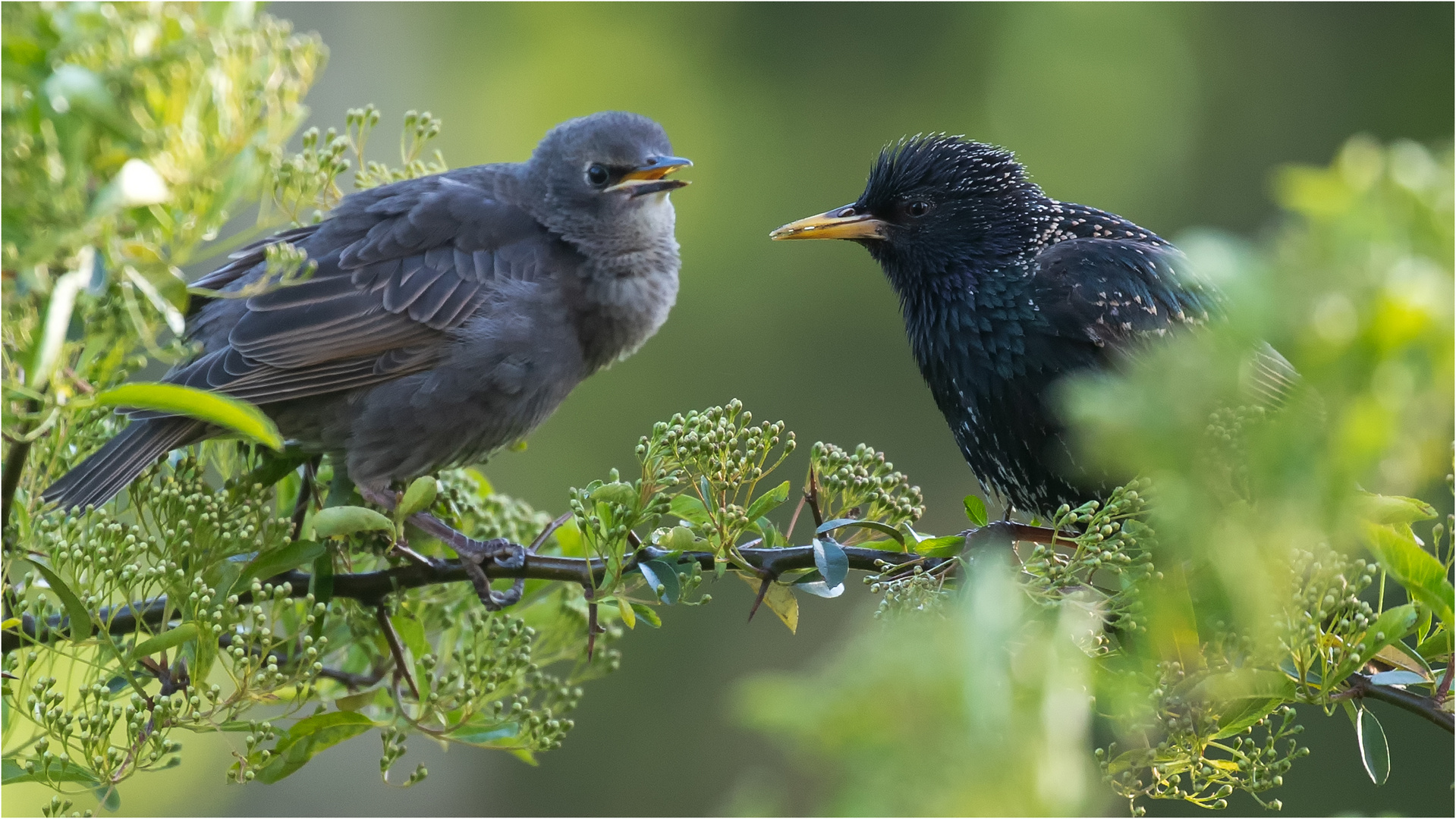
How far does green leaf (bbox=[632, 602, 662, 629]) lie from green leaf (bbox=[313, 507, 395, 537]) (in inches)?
16.5

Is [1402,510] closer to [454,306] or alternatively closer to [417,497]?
[417,497]

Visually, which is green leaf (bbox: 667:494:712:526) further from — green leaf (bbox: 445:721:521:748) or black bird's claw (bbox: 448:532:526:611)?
green leaf (bbox: 445:721:521:748)

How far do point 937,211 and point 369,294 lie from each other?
1.38m

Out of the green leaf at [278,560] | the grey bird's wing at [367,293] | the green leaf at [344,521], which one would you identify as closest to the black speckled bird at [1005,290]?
the grey bird's wing at [367,293]

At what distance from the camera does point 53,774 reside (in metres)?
1.70

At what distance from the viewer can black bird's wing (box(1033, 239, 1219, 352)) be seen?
9.05 ft

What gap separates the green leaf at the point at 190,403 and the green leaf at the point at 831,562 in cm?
78

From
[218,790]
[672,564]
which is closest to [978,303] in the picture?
[672,564]

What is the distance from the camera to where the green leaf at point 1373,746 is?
5.63 feet

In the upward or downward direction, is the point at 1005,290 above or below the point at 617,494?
above

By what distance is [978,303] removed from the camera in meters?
2.91

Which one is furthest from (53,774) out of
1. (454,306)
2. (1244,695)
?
(454,306)

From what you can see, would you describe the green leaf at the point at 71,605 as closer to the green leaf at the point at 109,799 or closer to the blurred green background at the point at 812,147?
the green leaf at the point at 109,799

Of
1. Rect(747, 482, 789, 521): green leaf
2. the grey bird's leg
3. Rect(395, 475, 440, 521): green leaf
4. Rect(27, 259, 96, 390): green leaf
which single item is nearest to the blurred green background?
the grey bird's leg
